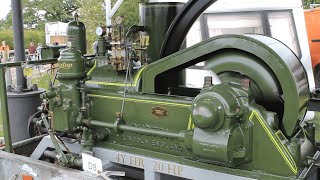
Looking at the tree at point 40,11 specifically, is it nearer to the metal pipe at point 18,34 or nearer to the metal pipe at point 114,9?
the metal pipe at point 18,34

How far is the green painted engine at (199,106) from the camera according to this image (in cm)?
233

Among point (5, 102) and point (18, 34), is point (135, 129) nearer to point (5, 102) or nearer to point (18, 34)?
point (5, 102)

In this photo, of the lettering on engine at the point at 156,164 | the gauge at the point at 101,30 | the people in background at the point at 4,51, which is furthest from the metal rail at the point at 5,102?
the people in background at the point at 4,51

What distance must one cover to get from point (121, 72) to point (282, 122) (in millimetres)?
1280

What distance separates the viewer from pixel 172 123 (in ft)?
8.95

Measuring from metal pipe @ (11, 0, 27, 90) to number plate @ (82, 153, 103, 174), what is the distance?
72.8 inches

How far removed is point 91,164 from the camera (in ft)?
8.91

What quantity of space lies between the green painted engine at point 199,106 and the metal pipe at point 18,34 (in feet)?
4.28

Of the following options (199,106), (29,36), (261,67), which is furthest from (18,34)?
(29,36)

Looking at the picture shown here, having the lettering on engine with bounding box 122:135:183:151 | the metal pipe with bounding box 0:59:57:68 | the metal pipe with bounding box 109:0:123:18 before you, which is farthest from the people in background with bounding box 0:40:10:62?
the lettering on engine with bounding box 122:135:183:151

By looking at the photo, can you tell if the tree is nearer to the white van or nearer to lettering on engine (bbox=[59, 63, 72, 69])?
the white van

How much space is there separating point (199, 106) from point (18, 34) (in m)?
2.68

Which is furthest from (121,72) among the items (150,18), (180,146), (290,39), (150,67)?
(290,39)

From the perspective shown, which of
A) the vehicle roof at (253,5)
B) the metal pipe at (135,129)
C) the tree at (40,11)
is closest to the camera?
the metal pipe at (135,129)
